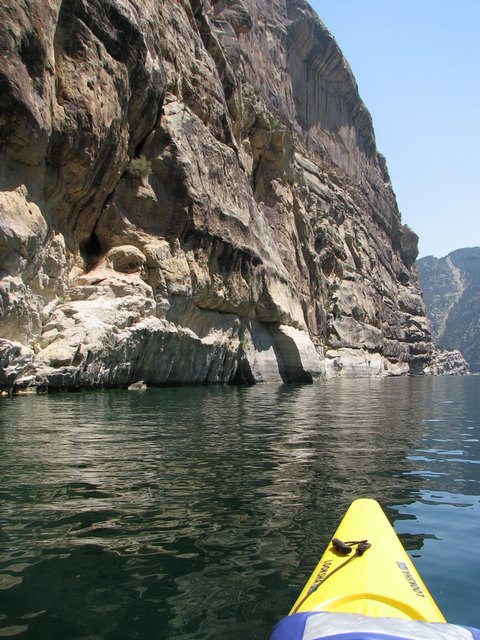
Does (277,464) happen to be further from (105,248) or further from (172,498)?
(105,248)

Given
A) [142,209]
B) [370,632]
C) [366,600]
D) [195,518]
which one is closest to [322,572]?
[366,600]

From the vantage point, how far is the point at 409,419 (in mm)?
16906

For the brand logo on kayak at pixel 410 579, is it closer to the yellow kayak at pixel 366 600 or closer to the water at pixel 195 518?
the yellow kayak at pixel 366 600

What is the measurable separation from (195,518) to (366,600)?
9.04 feet

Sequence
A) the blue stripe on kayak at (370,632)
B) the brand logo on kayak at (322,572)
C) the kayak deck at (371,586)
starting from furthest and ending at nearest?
the brand logo on kayak at (322,572)
the kayak deck at (371,586)
the blue stripe on kayak at (370,632)

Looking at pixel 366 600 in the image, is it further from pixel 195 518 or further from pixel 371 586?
pixel 195 518

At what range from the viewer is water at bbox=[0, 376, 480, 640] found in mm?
3801

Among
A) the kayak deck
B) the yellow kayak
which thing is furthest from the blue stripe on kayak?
the kayak deck

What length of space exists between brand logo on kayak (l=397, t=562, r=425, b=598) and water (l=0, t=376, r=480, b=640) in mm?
497

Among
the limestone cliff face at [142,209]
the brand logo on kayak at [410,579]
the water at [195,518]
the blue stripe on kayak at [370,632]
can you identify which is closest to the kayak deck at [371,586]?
the brand logo on kayak at [410,579]

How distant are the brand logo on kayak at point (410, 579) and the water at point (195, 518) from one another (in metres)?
0.50

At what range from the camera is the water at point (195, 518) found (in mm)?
3801

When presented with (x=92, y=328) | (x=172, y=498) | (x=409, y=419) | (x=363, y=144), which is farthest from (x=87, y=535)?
(x=363, y=144)

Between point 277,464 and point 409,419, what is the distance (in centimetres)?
944
